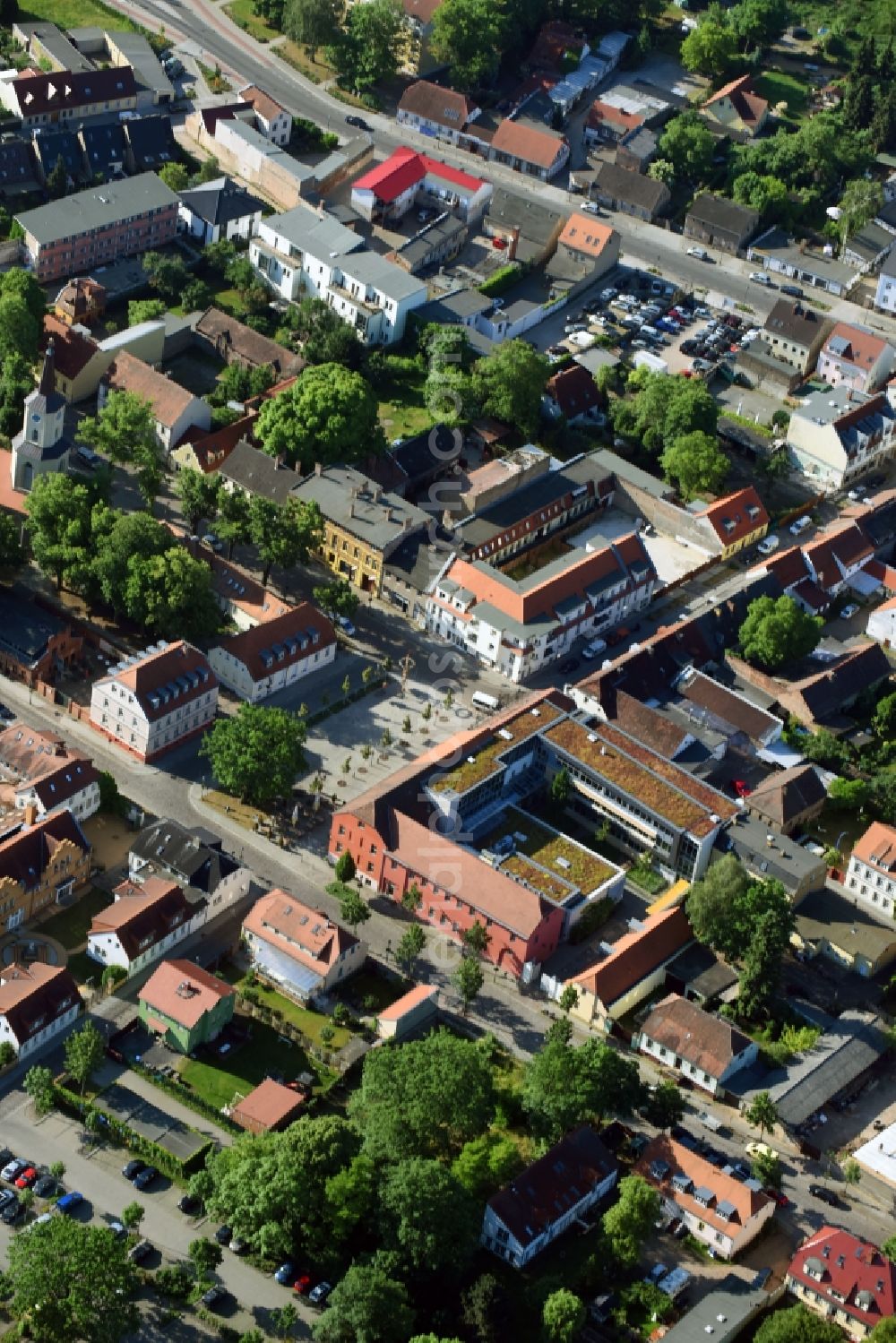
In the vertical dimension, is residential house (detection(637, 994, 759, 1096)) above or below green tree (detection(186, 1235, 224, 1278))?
above

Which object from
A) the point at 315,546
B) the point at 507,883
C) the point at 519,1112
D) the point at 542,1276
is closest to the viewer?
the point at 542,1276

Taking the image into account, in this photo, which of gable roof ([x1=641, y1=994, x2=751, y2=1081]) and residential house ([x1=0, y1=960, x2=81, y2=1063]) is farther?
gable roof ([x1=641, y1=994, x2=751, y2=1081])

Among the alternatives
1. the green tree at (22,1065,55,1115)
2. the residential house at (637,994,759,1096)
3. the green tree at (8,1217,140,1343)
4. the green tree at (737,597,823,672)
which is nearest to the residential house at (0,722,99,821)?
the green tree at (22,1065,55,1115)

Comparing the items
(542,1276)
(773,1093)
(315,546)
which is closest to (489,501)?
(315,546)

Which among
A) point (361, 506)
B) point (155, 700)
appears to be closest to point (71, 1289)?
point (155, 700)

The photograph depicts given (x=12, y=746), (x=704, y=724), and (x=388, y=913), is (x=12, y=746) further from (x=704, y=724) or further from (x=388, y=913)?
(x=704, y=724)

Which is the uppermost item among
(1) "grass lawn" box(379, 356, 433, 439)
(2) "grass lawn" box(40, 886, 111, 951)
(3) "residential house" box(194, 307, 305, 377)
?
(3) "residential house" box(194, 307, 305, 377)

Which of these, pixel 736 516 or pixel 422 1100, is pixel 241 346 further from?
pixel 422 1100

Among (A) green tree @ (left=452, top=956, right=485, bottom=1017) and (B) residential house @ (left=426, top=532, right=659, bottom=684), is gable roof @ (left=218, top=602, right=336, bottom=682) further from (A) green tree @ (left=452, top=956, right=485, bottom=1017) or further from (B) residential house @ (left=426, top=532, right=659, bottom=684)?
(A) green tree @ (left=452, top=956, right=485, bottom=1017)
